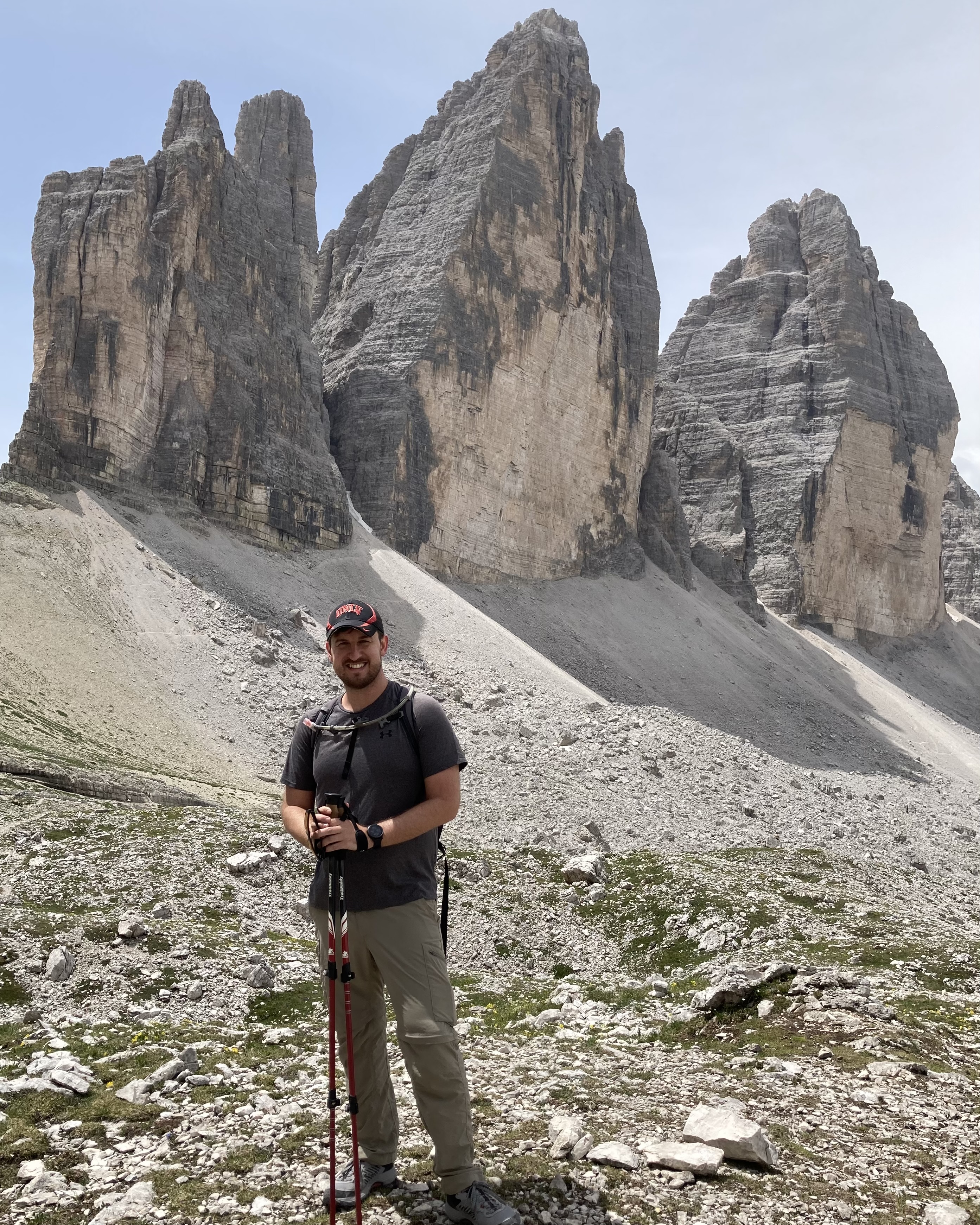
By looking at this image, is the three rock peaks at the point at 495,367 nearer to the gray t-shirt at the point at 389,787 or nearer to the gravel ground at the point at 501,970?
the gravel ground at the point at 501,970

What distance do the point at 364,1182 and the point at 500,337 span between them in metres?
56.5

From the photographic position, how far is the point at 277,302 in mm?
50094

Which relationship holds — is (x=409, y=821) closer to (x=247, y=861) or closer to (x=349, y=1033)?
(x=349, y=1033)

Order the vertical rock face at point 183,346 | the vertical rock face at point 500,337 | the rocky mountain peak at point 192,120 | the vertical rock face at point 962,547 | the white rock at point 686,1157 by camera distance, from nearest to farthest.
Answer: the white rock at point 686,1157 → the vertical rock face at point 183,346 → the rocky mountain peak at point 192,120 → the vertical rock face at point 500,337 → the vertical rock face at point 962,547

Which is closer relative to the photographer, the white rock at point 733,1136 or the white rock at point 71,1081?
the white rock at point 733,1136

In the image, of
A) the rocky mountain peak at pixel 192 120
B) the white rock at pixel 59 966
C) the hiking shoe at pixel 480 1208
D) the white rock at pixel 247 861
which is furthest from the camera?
the rocky mountain peak at pixel 192 120

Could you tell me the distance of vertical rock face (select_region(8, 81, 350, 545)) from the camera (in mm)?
40375

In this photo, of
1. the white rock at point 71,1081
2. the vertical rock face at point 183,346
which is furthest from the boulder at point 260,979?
the vertical rock face at point 183,346

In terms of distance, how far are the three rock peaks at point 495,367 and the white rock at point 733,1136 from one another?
3704 centimetres

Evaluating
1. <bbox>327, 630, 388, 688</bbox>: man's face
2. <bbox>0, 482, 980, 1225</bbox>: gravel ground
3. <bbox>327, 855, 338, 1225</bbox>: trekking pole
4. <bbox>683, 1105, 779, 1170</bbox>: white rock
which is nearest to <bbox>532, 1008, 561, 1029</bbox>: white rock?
<bbox>0, 482, 980, 1225</bbox>: gravel ground

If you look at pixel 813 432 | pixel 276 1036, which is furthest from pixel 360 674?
pixel 813 432

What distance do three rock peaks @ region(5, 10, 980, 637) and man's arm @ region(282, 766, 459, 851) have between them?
36262 millimetres

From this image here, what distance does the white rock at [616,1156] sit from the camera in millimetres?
5426

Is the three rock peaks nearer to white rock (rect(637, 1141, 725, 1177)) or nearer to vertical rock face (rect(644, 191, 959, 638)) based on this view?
vertical rock face (rect(644, 191, 959, 638))
